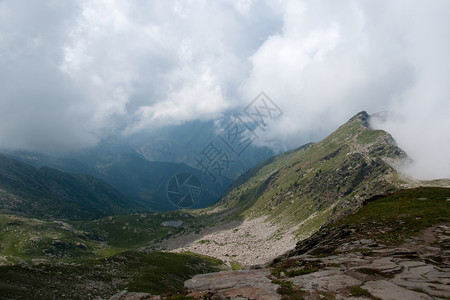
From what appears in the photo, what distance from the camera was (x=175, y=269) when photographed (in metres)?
86.0

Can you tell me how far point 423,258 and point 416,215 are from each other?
982 inches

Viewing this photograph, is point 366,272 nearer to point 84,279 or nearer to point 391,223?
point 391,223

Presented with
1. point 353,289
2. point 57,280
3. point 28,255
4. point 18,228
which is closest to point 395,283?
point 353,289

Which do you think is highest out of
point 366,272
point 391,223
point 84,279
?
point 391,223

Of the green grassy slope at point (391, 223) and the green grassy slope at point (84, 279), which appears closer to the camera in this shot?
the green grassy slope at point (84, 279)

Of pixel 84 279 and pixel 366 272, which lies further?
pixel 84 279

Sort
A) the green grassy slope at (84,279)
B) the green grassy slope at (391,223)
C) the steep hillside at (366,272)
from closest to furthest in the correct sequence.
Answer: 1. the steep hillside at (366,272)
2. the green grassy slope at (84,279)
3. the green grassy slope at (391,223)

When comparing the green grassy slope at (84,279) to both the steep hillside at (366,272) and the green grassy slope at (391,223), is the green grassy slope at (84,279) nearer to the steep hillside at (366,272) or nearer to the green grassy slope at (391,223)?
the steep hillside at (366,272)

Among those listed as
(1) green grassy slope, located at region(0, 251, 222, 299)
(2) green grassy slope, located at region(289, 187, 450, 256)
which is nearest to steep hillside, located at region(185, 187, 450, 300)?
(2) green grassy slope, located at region(289, 187, 450, 256)

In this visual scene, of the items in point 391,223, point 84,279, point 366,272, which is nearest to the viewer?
point 366,272

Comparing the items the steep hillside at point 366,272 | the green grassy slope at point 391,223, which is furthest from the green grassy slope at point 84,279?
the green grassy slope at point 391,223

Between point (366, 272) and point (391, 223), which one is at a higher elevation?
point (391, 223)

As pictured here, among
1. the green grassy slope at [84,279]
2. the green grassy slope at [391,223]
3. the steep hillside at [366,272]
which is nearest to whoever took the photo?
the steep hillside at [366,272]

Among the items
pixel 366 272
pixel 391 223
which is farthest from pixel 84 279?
pixel 391 223
